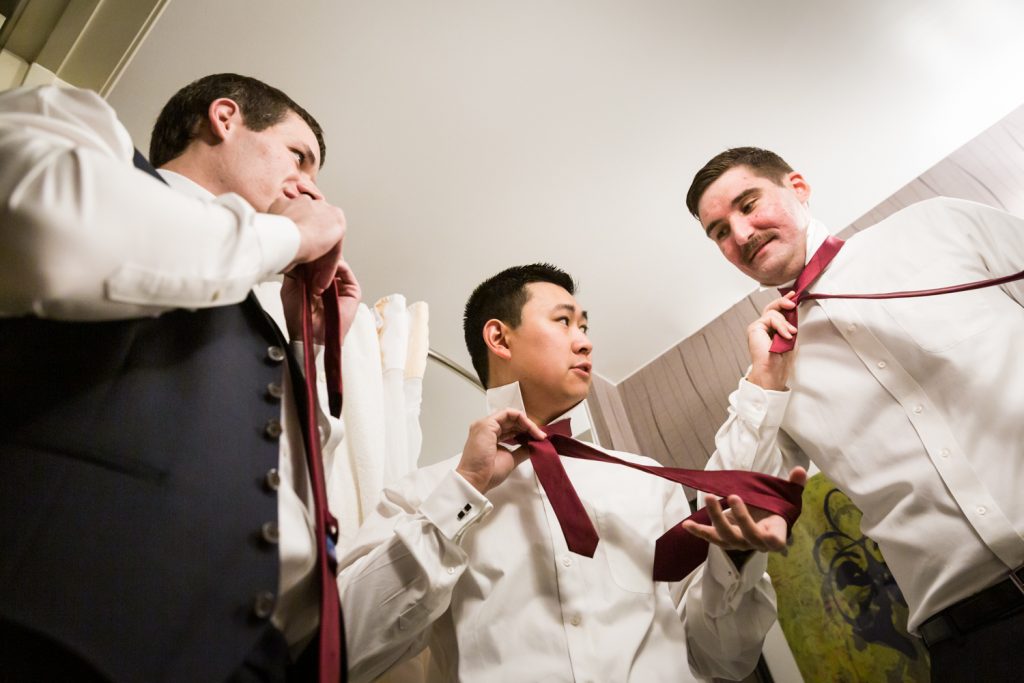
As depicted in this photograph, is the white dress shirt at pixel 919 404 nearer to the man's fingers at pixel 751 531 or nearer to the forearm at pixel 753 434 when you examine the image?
the forearm at pixel 753 434

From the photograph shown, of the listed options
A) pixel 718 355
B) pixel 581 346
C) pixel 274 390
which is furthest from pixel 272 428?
pixel 718 355

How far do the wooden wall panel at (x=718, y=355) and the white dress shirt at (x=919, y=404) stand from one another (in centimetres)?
74

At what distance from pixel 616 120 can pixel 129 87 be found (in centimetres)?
144

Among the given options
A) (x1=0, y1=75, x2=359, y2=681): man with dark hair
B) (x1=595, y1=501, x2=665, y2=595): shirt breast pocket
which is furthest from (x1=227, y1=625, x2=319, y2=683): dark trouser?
(x1=595, y1=501, x2=665, y2=595): shirt breast pocket

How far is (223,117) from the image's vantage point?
1.06m

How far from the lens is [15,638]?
19.0 inches

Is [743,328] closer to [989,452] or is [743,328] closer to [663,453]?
[663,453]

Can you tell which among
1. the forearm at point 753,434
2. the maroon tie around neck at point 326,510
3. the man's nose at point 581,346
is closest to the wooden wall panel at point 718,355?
the forearm at point 753,434

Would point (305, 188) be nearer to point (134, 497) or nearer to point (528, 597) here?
point (134, 497)

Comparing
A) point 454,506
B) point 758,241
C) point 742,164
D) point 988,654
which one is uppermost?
point 742,164

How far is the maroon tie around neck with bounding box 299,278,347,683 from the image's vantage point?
2.04 ft

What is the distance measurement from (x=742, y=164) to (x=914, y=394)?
2.64ft

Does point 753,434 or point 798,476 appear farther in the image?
point 753,434

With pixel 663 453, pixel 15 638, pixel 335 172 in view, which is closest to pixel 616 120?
pixel 335 172
